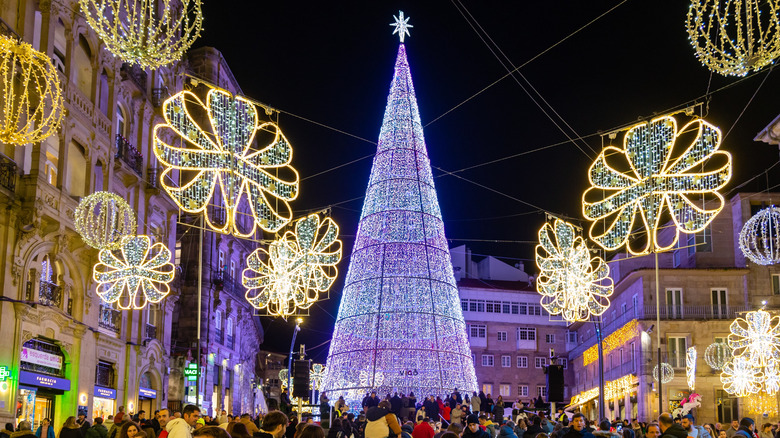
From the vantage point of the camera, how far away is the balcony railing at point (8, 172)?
20391 millimetres

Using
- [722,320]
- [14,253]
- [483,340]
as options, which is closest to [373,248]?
[14,253]

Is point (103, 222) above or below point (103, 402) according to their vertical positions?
above

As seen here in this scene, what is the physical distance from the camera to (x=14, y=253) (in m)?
21.2

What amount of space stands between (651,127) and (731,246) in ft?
114

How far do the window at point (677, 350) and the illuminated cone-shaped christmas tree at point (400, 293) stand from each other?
16918mm

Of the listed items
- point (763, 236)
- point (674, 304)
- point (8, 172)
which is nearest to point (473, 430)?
point (8, 172)

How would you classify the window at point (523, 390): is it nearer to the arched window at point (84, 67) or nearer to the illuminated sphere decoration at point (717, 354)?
the illuminated sphere decoration at point (717, 354)

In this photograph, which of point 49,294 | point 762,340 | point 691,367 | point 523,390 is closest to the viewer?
point 49,294

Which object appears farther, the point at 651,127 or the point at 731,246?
the point at 731,246

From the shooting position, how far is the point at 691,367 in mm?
43312

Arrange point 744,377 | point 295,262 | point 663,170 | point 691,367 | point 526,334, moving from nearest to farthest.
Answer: point 663,170
point 295,262
point 744,377
point 691,367
point 526,334

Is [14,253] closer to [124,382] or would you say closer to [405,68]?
[124,382]

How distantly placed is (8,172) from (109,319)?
27.6 feet

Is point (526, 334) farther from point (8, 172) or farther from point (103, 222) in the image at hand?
point (8, 172)
